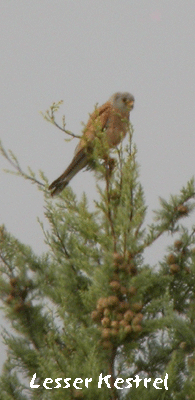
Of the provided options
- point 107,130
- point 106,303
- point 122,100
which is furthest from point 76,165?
point 106,303

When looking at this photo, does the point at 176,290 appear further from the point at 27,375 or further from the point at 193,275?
the point at 27,375

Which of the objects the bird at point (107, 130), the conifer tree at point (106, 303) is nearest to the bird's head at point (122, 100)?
the bird at point (107, 130)

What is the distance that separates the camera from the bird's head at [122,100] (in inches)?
149

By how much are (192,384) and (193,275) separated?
0.54 m

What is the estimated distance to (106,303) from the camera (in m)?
2.11

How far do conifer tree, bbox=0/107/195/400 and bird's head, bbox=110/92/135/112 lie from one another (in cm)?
107

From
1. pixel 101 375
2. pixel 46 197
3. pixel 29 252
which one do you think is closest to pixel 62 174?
pixel 46 197

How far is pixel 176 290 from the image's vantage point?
257cm

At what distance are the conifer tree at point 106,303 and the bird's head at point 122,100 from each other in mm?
1067

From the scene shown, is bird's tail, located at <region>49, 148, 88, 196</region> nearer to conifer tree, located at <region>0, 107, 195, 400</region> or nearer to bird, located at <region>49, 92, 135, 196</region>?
bird, located at <region>49, 92, 135, 196</region>

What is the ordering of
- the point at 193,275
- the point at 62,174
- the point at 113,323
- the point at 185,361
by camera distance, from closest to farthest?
1. the point at 113,323
2. the point at 185,361
3. the point at 193,275
4. the point at 62,174

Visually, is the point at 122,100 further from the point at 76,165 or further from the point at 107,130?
the point at 76,165

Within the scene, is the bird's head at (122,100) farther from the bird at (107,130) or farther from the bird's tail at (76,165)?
the bird's tail at (76,165)

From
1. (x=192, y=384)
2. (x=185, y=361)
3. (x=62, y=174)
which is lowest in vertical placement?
(x=192, y=384)
